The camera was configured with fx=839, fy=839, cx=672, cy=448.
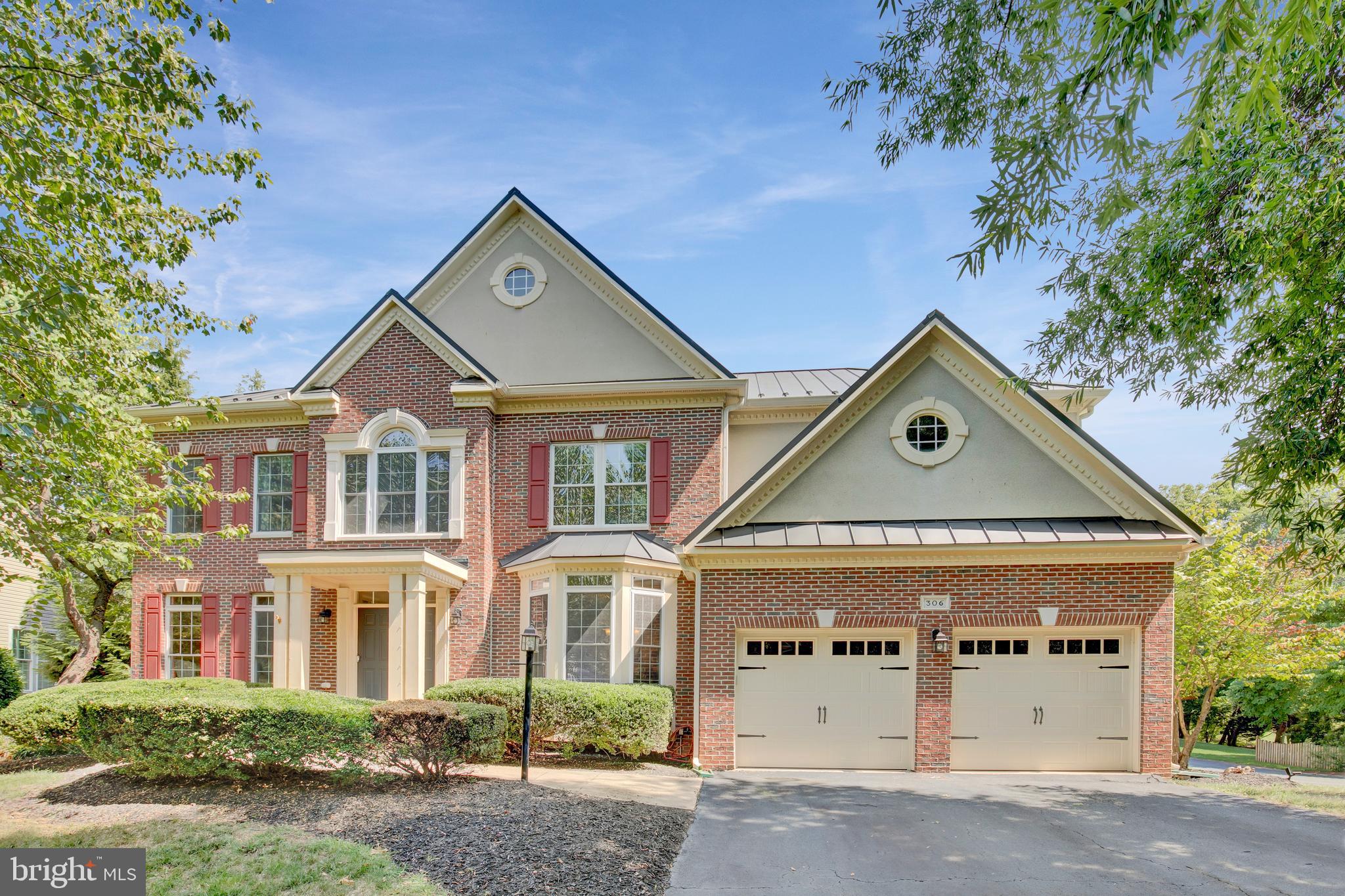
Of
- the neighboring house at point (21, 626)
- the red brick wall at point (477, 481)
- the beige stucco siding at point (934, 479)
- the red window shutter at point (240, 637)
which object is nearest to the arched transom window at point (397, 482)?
the red brick wall at point (477, 481)

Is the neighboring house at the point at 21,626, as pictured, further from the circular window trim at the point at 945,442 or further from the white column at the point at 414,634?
the circular window trim at the point at 945,442

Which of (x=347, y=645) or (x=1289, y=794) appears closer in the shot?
(x=1289, y=794)

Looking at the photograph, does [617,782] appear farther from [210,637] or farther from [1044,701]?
[210,637]

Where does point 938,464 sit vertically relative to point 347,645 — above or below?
above

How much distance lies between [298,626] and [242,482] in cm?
351

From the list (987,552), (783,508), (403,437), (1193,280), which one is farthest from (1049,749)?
(403,437)

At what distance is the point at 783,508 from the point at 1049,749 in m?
4.88

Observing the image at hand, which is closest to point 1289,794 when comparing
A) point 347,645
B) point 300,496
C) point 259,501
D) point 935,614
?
point 935,614

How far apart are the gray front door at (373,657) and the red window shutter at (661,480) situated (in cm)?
571

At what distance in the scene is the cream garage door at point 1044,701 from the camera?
1142cm

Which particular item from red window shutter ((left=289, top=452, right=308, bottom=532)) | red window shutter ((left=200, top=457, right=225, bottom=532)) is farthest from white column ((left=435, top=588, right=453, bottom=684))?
red window shutter ((left=200, top=457, right=225, bottom=532))

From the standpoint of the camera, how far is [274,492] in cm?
1617

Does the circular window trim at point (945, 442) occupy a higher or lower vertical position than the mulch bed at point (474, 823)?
higher

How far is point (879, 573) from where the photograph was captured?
11.8 meters
